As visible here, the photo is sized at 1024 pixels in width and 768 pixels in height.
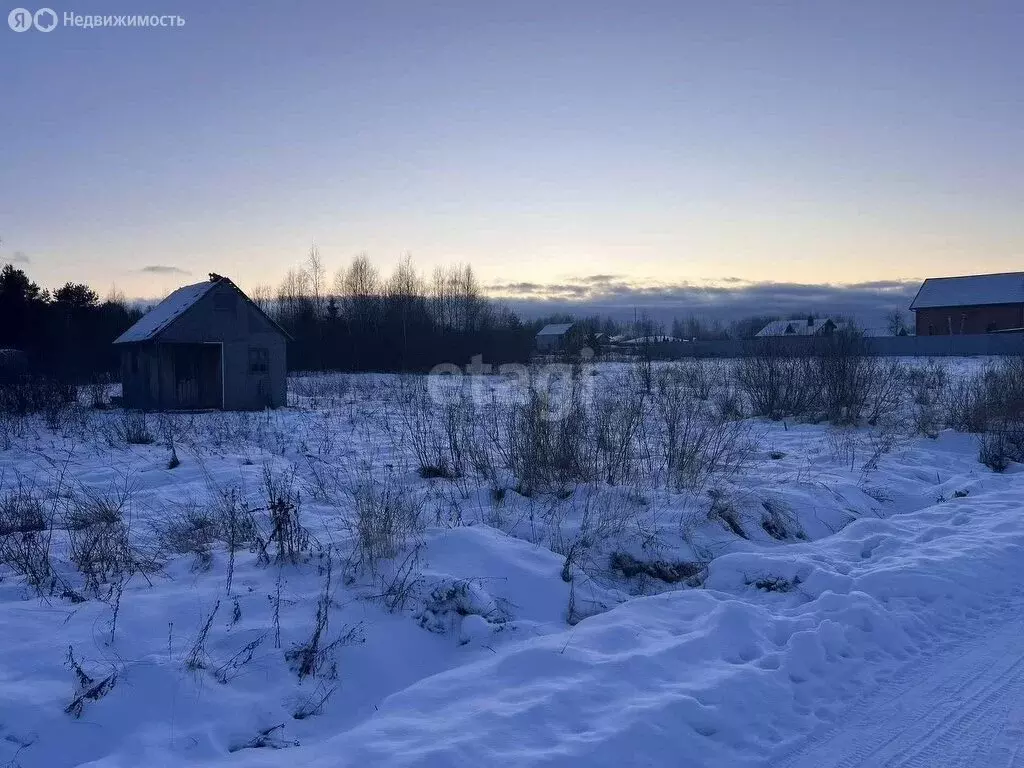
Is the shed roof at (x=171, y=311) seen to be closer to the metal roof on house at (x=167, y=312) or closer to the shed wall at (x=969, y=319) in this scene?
the metal roof on house at (x=167, y=312)

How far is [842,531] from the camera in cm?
764

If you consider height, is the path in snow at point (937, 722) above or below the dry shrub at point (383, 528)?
below

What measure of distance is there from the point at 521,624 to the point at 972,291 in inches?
2716

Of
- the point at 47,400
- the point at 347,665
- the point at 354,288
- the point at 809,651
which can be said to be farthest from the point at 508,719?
the point at 354,288

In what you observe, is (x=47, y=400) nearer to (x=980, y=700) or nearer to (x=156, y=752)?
(x=156, y=752)

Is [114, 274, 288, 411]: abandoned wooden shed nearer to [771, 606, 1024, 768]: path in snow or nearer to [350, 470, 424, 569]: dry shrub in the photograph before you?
[350, 470, 424, 569]: dry shrub

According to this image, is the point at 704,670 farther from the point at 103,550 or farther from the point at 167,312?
the point at 167,312

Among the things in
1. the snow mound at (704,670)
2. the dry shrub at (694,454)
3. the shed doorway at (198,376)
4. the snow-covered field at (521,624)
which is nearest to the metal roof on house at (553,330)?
the shed doorway at (198,376)

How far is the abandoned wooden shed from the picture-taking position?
21.5 metres

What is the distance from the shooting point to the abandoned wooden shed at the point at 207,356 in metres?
21.5

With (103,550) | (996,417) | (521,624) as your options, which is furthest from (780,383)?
(103,550)

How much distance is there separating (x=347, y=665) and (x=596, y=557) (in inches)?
108

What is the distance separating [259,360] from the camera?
22.6 m

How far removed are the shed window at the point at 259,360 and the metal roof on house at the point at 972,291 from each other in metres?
59.7
